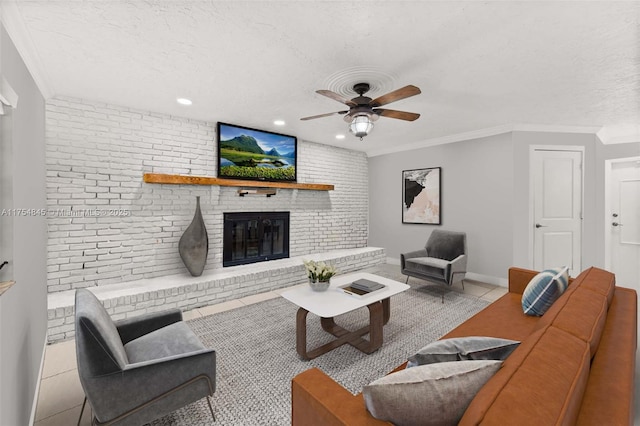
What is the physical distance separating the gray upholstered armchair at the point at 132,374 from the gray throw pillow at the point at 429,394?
112 centimetres

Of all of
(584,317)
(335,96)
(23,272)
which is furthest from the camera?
(335,96)

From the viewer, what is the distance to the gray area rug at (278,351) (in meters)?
1.80

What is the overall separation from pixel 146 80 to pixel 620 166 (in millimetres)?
6492

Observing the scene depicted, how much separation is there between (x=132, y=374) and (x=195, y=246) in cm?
235

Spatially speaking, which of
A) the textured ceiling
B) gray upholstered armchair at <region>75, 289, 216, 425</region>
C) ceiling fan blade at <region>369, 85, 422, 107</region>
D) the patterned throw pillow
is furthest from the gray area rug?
the textured ceiling

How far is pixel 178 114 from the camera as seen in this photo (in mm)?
3680

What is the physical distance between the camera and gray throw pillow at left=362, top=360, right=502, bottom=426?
854 millimetres

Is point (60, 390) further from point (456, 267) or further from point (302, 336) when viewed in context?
point (456, 267)

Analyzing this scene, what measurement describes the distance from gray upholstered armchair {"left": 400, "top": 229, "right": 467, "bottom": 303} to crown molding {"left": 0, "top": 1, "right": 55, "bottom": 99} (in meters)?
4.41

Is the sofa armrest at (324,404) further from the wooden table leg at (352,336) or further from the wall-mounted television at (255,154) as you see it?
the wall-mounted television at (255,154)

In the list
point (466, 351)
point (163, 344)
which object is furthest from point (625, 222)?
point (163, 344)

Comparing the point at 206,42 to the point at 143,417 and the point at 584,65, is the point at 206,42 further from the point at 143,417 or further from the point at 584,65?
the point at 584,65

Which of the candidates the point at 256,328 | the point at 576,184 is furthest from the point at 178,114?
the point at 576,184

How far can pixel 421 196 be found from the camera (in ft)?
17.4
